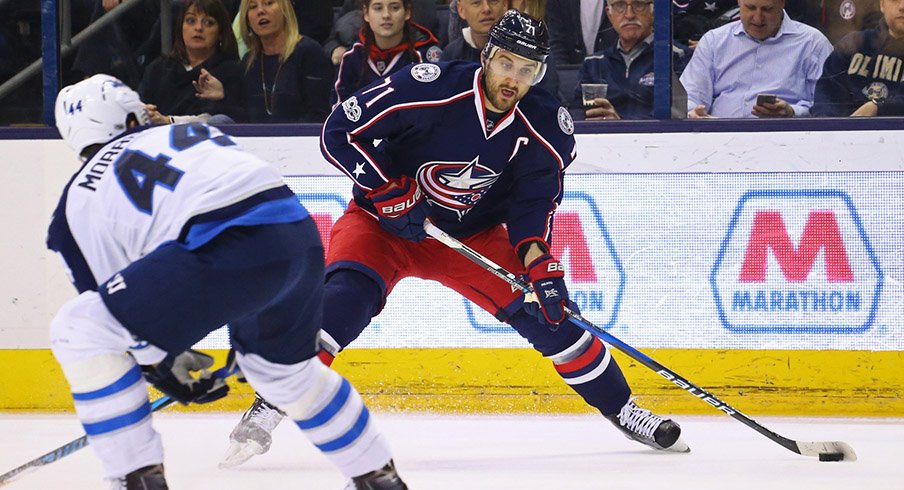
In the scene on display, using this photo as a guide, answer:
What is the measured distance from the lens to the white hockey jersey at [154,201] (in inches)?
89.4

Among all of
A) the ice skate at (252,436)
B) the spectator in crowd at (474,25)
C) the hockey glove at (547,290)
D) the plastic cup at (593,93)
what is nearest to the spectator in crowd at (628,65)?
the plastic cup at (593,93)

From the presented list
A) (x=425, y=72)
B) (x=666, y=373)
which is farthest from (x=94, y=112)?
(x=666, y=373)

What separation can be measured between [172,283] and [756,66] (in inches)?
105

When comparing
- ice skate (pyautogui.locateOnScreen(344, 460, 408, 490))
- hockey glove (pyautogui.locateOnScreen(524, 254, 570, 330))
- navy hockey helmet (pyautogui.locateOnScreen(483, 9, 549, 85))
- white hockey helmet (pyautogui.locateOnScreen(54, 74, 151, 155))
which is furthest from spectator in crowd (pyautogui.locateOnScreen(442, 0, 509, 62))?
ice skate (pyautogui.locateOnScreen(344, 460, 408, 490))

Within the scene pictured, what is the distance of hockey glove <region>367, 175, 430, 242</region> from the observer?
3.34 meters

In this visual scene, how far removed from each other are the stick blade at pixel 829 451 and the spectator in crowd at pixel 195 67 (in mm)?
2312

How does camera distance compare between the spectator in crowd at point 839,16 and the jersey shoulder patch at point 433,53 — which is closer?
the spectator in crowd at point 839,16

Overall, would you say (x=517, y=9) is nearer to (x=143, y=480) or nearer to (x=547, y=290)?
(x=547, y=290)

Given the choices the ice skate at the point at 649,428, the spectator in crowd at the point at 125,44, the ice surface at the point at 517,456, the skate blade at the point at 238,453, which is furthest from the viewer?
the spectator in crowd at the point at 125,44

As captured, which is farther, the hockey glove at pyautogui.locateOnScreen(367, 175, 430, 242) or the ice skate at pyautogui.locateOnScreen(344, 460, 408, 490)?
the hockey glove at pyautogui.locateOnScreen(367, 175, 430, 242)

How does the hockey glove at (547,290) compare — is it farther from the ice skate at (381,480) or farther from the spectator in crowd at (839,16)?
the spectator in crowd at (839,16)

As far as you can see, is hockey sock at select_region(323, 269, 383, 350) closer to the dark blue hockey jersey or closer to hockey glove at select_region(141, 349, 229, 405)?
the dark blue hockey jersey

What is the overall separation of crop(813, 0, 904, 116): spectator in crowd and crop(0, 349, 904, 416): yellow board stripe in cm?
81

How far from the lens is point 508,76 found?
334 centimetres
